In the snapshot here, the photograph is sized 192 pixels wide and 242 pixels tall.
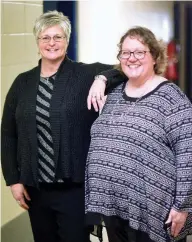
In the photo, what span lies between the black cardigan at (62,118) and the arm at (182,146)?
376 millimetres

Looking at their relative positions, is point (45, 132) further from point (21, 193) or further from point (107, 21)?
point (107, 21)

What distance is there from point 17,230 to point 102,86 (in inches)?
→ 61.1

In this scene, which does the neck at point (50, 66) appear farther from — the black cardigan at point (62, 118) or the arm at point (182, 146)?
the arm at point (182, 146)

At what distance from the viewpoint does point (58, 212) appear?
210 cm

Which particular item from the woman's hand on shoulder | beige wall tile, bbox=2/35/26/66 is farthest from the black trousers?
beige wall tile, bbox=2/35/26/66

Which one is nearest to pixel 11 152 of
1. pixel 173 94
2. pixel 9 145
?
pixel 9 145

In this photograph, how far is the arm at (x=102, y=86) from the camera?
1935mm

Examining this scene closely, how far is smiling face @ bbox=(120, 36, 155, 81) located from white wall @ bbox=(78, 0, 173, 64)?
8.02 ft

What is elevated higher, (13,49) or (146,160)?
(13,49)

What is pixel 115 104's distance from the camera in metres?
1.88

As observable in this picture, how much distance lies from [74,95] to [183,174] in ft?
1.98

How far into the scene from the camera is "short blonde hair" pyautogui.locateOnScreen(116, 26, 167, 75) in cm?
182

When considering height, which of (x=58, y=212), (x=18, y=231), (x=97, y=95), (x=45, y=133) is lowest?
(x=18, y=231)

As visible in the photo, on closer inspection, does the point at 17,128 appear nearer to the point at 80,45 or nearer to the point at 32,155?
the point at 32,155
